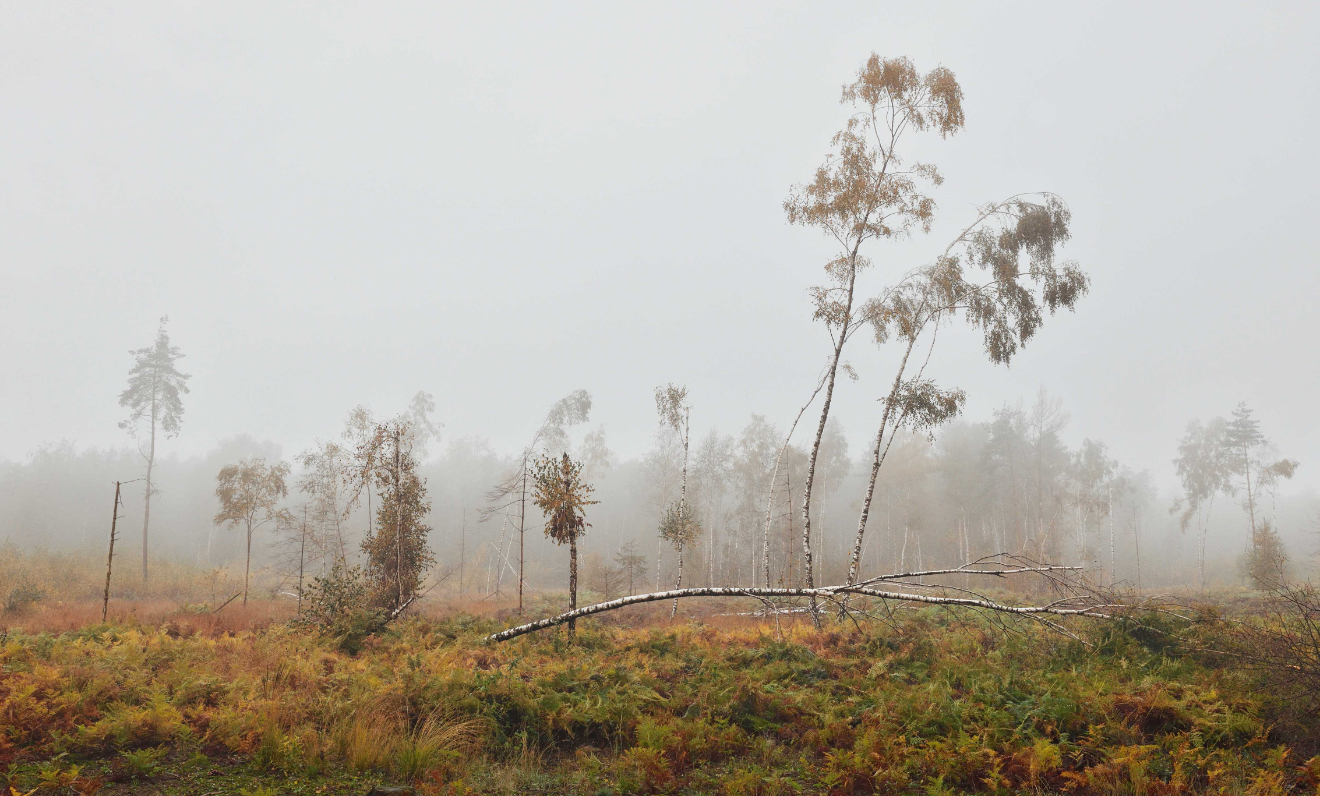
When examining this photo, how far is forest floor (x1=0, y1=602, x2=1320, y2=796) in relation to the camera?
5.27 meters

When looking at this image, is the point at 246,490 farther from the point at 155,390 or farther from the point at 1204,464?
the point at 1204,464

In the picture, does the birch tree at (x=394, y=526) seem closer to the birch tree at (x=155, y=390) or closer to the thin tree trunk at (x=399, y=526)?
the thin tree trunk at (x=399, y=526)

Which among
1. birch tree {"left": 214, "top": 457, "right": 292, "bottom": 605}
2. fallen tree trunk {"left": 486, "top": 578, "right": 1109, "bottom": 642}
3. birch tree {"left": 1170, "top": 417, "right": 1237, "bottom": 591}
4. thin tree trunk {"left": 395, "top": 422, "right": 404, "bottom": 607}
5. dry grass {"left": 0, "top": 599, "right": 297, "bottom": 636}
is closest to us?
fallen tree trunk {"left": 486, "top": 578, "right": 1109, "bottom": 642}

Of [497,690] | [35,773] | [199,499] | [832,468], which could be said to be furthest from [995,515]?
[199,499]

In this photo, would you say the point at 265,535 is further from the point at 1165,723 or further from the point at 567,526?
the point at 1165,723

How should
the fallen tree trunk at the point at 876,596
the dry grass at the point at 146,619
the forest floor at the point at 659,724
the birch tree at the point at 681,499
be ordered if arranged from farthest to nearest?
1. the birch tree at the point at 681,499
2. the dry grass at the point at 146,619
3. the fallen tree trunk at the point at 876,596
4. the forest floor at the point at 659,724

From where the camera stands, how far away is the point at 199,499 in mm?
51062

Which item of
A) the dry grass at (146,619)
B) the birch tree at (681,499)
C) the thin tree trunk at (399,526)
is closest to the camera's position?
the dry grass at (146,619)

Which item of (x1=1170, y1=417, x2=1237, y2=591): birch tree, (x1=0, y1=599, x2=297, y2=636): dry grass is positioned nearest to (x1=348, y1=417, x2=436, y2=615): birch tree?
(x1=0, y1=599, x2=297, y2=636): dry grass

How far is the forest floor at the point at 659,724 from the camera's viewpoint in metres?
5.27

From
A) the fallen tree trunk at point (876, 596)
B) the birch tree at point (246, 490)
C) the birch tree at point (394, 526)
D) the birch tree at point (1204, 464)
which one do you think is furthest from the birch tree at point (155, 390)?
the birch tree at point (1204, 464)

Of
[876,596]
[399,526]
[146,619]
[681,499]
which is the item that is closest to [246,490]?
[146,619]

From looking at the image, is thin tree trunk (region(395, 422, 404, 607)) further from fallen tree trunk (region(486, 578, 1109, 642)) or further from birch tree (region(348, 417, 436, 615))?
fallen tree trunk (region(486, 578, 1109, 642))

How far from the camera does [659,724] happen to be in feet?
22.1
